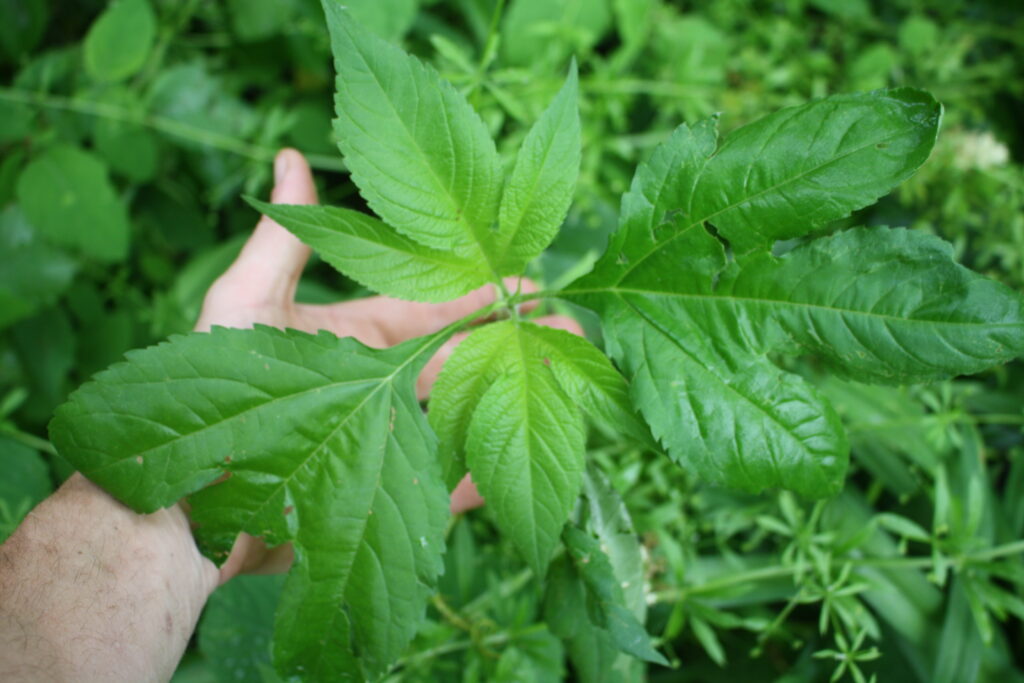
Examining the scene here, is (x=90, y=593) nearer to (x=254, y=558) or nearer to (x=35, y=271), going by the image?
(x=254, y=558)

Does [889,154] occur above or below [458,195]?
above

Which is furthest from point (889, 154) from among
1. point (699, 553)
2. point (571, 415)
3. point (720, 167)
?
point (699, 553)

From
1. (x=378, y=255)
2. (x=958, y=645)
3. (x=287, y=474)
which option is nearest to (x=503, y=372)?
(x=378, y=255)

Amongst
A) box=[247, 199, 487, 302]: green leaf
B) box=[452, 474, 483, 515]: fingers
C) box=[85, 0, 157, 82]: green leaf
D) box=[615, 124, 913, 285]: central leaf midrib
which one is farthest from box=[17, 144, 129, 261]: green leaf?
box=[615, 124, 913, 285]: central leaf midrib

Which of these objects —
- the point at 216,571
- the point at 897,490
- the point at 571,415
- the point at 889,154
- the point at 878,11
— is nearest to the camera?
the point at 889,154

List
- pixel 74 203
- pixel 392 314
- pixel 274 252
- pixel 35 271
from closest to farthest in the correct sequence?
pixel 274 252
pixel 392 314
pixel 74 203
pixel 35 271

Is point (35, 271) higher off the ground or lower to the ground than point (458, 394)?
lower

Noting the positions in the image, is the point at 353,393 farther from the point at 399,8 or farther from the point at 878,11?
the point at 878,11
